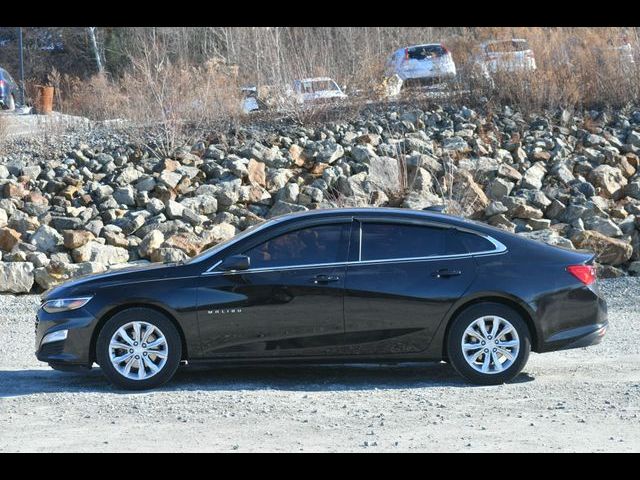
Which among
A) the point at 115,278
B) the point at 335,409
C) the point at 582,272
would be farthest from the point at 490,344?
the point at 115,278

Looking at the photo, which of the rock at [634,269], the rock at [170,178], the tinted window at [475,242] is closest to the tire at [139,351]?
the tinted window at [475,242]

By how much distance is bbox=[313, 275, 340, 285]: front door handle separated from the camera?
8969 millimetres

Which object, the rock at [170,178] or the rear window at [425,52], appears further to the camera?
the rear window at [425,52]

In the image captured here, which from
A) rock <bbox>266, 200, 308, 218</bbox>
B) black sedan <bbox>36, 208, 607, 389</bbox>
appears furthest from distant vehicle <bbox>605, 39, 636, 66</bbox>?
black sedan <bbox>36, 208, 607, 389</bbox>

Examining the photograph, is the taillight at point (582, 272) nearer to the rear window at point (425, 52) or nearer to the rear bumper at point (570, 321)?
the rear bumper at point (570, 321)

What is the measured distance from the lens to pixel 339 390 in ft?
29.4

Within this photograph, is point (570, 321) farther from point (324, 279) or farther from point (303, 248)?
point (303, 248)

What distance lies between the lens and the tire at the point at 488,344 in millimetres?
8992

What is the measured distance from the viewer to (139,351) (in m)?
8.94

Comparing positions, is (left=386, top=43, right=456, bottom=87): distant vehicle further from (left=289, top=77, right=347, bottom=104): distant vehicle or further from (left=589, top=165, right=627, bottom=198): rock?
(left=589, top=165, right=627, bottom=198): rock

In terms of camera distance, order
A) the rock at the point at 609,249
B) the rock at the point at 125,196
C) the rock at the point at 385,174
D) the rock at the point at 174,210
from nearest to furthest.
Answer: the rock at the point at 609,249, the rock at the point at 174,210, the rock at the point at 125,196, the rock at the point at 385,174

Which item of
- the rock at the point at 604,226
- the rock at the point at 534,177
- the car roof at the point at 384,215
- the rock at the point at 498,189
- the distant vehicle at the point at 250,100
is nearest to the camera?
the car roof at the point at 384,215

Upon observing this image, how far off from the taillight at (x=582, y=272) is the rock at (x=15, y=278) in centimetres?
920

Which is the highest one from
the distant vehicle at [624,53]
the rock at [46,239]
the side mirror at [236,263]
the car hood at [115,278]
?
the distant vehicle at [624,53]
